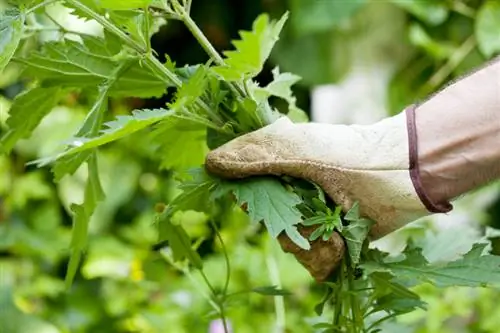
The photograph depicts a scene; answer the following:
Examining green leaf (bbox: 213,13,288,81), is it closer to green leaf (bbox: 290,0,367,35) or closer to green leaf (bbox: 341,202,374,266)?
green leaf (bbox: 341,202,374,266)

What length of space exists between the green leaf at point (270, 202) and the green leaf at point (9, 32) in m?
0.16

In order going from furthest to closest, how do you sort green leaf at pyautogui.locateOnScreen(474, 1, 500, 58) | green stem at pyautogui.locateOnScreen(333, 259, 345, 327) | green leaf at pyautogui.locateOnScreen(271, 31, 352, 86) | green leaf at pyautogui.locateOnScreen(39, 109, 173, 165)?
green leaf at pyautogui.locateOnScreen(271, 31, 352, 86), green leaf at pyautogui.locateOnScreen(474, 1, 500, 58), green stem at pyautogui.locateOnScreen(333, 259, 345, 327), green leaf at pyautogui.locateOnScreen(39, 109, 173, 165)

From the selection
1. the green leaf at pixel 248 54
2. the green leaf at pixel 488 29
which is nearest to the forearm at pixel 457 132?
the green leaf at pixel 248 54

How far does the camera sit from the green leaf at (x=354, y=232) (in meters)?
0.58

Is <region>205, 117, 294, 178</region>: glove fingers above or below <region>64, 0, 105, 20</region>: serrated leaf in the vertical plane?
below

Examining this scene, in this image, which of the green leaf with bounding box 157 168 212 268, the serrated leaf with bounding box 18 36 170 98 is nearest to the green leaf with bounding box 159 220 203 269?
the green leaf with bounding box 157 168 212 268

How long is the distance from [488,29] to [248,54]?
1.06m

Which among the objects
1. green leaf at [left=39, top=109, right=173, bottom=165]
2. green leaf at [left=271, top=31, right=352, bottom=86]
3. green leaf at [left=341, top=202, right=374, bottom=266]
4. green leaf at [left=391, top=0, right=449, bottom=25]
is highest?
green leaf at [left=39, top=109, right=173, bottom=165]

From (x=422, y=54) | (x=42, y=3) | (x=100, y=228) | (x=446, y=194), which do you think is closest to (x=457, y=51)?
(x=422, y=54)

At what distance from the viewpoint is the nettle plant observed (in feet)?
1.73

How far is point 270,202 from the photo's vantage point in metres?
0.55

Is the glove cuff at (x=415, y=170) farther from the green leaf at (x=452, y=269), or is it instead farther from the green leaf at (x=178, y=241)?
the green leaf at (x=178, y=241)

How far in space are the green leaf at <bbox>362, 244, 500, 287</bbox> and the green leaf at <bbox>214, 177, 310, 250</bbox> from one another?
8 cm

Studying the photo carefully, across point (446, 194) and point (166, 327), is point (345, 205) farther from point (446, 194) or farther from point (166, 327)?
point (166, 327)
